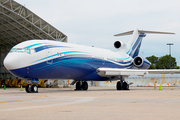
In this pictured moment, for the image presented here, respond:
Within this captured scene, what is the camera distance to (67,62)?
20.8m

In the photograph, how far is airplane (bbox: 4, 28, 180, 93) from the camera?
717 inches

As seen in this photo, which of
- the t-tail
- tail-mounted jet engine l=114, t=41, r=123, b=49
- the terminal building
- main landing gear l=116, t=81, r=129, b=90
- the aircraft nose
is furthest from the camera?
the t-tail

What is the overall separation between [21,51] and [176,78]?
101 feet

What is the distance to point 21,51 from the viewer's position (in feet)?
60.3

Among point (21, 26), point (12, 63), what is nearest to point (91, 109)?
point (12, 63)

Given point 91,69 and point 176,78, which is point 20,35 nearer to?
point 91,69

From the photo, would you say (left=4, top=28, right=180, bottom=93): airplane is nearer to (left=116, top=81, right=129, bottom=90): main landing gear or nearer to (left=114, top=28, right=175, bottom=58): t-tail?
(left=116, top=81, right=129, bottom=90): main landing gear

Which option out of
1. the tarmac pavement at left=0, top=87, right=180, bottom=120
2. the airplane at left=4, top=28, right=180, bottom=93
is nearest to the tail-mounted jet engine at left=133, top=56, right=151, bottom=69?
the airplane at left=4, top=28, right=180, bottom=93

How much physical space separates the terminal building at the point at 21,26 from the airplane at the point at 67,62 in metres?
10.1

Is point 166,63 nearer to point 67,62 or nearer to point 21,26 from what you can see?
point 21,26

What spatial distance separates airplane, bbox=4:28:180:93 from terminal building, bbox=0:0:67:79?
397 inches

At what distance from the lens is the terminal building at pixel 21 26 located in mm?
30859

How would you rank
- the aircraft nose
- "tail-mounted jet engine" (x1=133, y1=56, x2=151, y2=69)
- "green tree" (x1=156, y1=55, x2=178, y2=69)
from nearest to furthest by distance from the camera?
the aircraft nose < "tail-mounted jet engine" (x1=133, y1=56, x2=151, y2=69) < "green tree" (x1=156, y1=55, x2=178, y2=69)

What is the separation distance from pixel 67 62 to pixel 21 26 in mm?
17757
